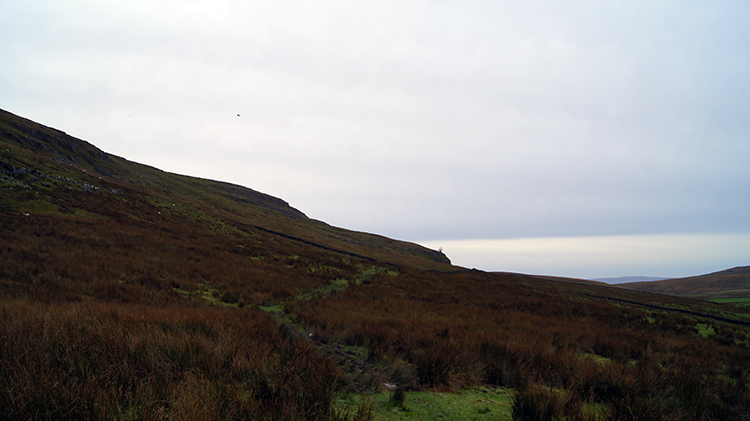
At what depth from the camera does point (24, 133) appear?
54.2 m

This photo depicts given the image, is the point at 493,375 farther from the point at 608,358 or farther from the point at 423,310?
the point at 423,310

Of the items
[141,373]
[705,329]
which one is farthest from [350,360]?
[705,329]

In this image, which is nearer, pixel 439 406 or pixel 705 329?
pixel 439 406

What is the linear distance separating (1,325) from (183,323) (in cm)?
261

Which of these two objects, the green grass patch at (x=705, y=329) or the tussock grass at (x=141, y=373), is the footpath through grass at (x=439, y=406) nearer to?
the tussock grass at (x=141, y=373)

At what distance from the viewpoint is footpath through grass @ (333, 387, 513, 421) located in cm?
446

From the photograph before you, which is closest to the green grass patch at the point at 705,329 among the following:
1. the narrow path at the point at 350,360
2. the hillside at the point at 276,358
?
the hillside at the point at 276,358

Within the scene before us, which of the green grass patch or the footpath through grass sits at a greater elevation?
the footpath through grass

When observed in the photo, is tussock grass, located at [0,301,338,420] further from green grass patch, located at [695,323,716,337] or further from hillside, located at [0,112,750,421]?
green grass patch, located at [695,323,716,337]

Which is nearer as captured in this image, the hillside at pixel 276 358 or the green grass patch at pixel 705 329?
the hillside at pixel 276 358

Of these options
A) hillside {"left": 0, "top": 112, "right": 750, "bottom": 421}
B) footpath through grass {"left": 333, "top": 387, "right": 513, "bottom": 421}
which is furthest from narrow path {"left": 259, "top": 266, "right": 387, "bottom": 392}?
footpath through grass {"left": 333, "top": 387, "right": 513, "bottom": 421}

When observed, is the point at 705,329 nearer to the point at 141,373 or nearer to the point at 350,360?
the point at 350,360

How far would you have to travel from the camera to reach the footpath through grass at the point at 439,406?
446cm

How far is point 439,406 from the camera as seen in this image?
4.90 metres
